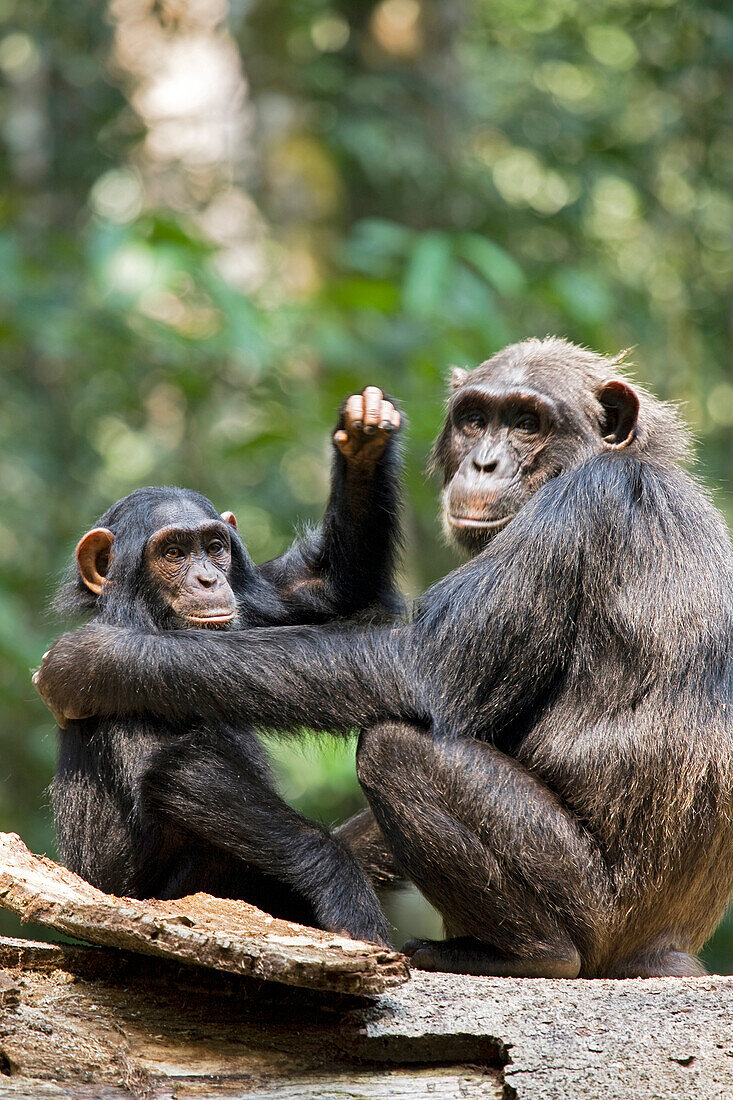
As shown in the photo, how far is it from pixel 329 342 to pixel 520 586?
4596 mm

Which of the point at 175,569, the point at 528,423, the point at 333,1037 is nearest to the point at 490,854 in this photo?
the point at 333,1037

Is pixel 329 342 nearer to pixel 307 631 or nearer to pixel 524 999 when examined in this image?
pixel 307 631

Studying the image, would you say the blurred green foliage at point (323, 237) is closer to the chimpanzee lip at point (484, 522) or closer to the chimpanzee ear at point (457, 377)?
the chimpanzee ear at point (457, 377)

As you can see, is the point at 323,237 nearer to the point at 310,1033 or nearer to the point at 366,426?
the point at 366,426

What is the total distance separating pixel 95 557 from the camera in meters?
4.79

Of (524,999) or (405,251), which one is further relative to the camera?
(405,251)

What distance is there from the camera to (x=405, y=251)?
8.00 metres

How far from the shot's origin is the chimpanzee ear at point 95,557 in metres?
4.73

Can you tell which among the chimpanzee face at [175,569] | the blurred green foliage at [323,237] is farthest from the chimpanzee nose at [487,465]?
the blurred green foliage at [323,237]

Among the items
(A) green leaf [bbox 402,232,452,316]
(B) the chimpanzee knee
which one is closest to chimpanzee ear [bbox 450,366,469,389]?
(A) green leaf [bbox 402,232,452,316]

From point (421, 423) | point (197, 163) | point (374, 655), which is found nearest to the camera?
point (374, 655)

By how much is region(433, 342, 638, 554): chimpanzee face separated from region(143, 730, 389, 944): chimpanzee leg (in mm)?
1354

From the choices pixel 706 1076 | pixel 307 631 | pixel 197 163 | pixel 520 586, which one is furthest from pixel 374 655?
pixel 197 163

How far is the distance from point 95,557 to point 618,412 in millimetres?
2235
